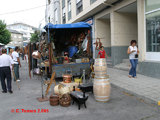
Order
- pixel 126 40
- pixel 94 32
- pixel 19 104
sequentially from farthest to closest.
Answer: pixel 94 32
pixel 126 40
pixel 19 104

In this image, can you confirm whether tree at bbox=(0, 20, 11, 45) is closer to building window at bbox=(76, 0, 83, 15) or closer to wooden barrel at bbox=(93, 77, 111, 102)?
building window at bbox=(76, 0, 83, 15)

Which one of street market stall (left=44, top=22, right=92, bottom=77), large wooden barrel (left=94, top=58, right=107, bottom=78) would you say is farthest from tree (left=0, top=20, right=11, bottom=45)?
large wooden barrel (left=94, top=58, right=107, bottom=78)

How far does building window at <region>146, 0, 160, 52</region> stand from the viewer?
7035mm

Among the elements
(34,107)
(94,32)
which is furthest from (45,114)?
(94,32)

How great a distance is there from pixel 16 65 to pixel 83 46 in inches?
152

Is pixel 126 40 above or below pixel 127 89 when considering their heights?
above

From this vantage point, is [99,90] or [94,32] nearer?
[99,90]

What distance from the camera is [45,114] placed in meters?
3.63

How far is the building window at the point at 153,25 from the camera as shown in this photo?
7035 mm

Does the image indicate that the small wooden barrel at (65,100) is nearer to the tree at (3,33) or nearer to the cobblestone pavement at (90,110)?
the cobblestone pavement at (90,110)

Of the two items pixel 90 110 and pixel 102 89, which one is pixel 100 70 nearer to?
pixel 102 89

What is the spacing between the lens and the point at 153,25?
24.0 feet

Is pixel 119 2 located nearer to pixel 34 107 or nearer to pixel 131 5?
pixel 131 5

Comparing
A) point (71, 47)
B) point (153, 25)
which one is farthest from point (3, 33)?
point (153, 25)
